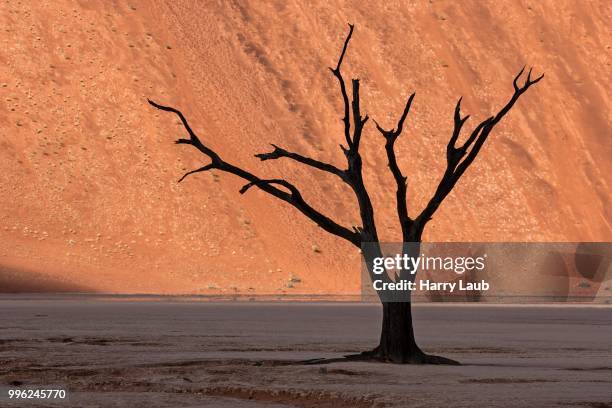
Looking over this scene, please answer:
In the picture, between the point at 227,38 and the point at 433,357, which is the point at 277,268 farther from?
the point at 433,357

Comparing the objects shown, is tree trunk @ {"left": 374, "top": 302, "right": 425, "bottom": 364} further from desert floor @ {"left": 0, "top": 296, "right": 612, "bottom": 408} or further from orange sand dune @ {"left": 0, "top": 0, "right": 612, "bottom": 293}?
orange sand dune @ {"left": 0, "top": 0, "right": 612, "bottom": 293}

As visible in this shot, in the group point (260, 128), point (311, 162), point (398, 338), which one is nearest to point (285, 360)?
point (398, 338)

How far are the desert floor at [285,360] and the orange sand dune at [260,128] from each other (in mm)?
28737

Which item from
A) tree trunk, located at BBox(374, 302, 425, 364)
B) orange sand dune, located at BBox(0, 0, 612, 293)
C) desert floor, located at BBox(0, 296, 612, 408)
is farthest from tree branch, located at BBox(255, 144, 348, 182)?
orange sand dune, located at BBox(0, 0, 612, 293)

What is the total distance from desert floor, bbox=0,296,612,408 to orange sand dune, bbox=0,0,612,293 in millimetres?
28737

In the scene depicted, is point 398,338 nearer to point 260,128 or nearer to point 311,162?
point 311,162

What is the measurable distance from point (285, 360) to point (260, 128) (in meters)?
60.8

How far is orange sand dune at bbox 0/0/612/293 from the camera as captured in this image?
73938mm

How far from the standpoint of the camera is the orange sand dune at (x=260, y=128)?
243 ft

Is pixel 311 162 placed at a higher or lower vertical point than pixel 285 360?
higher

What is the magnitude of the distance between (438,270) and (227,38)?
79.8 ft

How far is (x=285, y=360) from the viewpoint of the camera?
2328 centimetres

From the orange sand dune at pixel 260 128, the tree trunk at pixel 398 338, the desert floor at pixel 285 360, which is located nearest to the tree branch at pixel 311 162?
the tree trunk at pixel 398 338

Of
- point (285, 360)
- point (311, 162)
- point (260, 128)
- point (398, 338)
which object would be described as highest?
point (260, 128)
